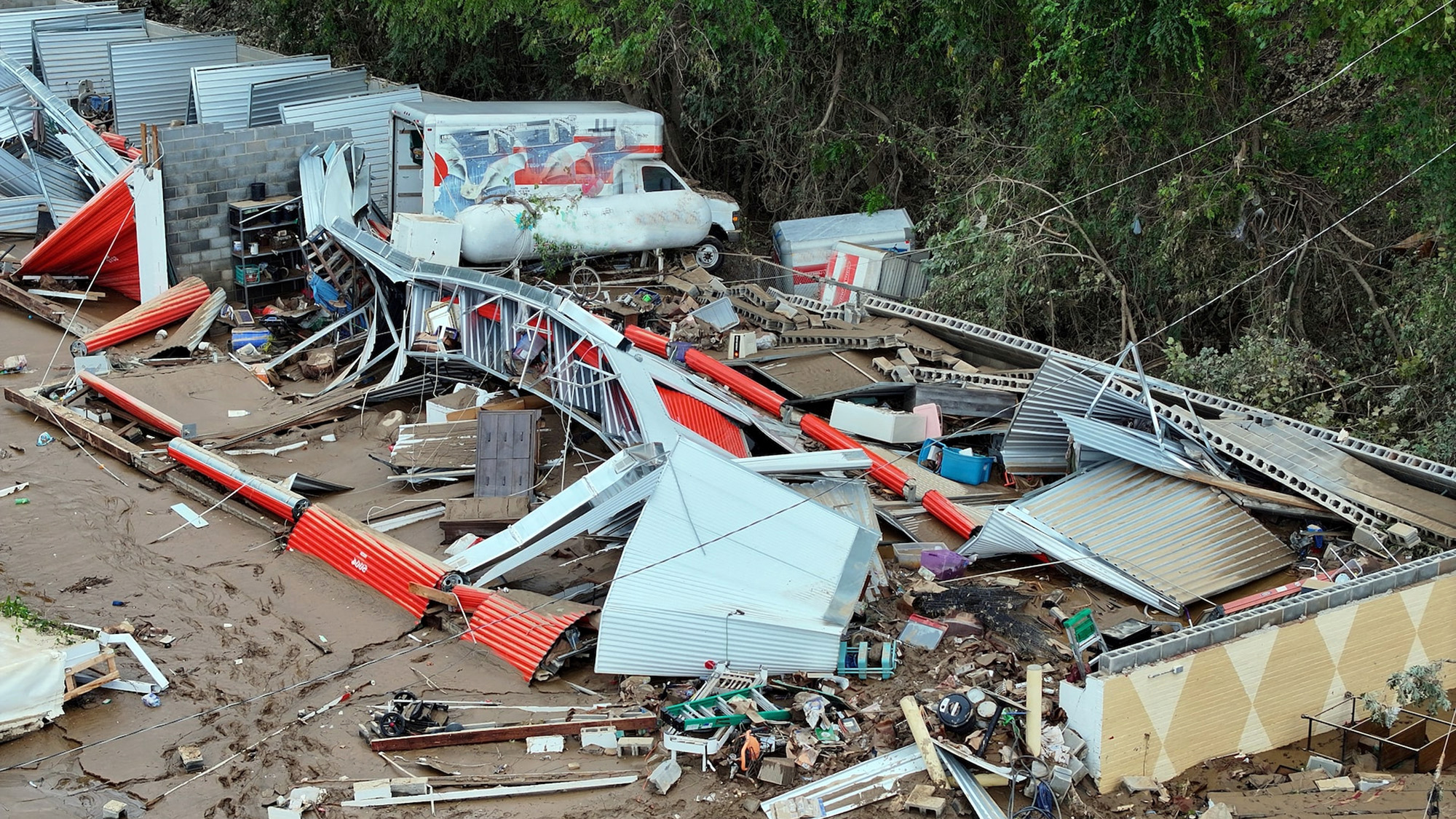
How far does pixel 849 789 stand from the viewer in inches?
340

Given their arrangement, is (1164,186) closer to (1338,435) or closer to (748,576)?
(1338,435)

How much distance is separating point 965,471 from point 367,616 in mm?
5696

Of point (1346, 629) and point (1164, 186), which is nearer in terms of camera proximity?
point (1346, 629)

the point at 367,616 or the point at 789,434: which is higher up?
the point at 789,434

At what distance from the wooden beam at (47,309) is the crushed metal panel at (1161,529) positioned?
42.2 feet

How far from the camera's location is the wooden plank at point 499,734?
367 inches

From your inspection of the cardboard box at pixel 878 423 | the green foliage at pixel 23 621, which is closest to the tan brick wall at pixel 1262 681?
the cardboard box at pixel 878 423

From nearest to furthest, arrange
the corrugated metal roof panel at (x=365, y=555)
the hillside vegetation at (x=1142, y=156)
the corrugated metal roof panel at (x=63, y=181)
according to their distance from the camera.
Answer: the corrugated metal roof panel at (x=365, y=555) → the hillside vegetation at (x=1142, y=156) → the corrugated metal roof panel at (x=63, y=181)

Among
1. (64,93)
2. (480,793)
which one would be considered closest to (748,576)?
(480,793)

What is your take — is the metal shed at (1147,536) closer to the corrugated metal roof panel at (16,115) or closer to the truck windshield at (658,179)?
the truck windshield at (658,179)

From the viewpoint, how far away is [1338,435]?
1190cm

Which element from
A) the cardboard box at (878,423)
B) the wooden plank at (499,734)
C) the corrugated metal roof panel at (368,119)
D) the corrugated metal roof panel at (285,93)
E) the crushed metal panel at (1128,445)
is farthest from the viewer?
the corrugated metal roof panel at (285,93)

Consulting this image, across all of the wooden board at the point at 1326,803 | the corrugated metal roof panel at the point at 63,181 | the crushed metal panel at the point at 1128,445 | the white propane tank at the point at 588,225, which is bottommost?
the wooden board at the point at 1326,803

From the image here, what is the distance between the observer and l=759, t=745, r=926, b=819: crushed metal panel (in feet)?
27.9
